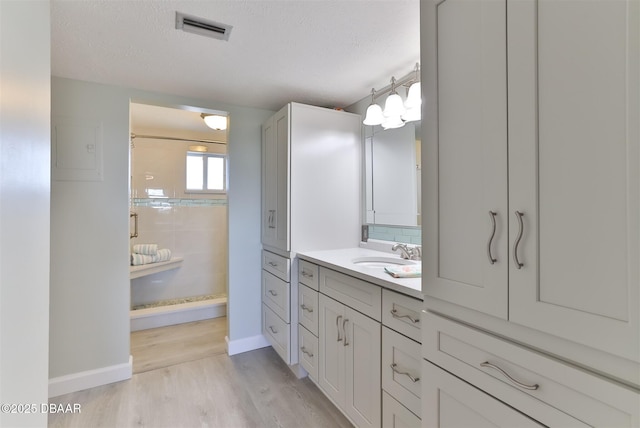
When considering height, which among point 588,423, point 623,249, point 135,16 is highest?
point 135,16

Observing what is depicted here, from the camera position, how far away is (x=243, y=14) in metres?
1.36

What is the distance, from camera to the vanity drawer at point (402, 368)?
1183 millimetres

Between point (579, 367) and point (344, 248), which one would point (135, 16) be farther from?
point (579, 367)

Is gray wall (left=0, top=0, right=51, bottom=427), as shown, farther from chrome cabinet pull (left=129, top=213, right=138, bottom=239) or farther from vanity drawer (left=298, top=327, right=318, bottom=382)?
chrome cabinet pull (left=129, top=213, right=138, bottom=239)

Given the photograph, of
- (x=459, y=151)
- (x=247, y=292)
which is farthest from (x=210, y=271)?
(x=459, y=151)

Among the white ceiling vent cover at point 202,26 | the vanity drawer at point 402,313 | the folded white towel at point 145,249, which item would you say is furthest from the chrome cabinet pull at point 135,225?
the vanity drawer at point 402,313

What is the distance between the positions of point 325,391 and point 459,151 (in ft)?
5.18

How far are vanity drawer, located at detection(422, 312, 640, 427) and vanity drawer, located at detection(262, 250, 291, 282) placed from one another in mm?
1282

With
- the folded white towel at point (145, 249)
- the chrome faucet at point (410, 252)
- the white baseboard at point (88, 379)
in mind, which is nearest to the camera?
the chrome faucet at point (410, 252)

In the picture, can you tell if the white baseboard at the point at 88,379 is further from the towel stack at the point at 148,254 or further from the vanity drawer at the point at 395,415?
the vanity drawer at the point at 395,415

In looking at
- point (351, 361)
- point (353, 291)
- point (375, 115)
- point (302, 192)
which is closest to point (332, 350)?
point (351, 361)

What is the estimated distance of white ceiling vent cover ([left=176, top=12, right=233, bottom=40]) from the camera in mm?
1394

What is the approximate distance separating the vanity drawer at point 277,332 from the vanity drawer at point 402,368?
3.22ft

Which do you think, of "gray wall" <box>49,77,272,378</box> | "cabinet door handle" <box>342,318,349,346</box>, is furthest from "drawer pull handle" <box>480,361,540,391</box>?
"gray wall" <box>49,77,272,378</box>
